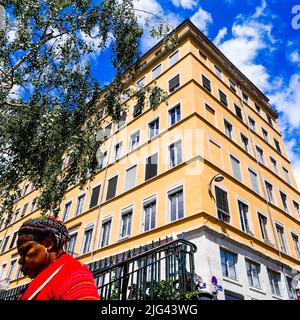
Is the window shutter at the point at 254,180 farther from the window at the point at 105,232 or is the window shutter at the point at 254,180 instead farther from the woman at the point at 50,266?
the woman at the point at 50,266

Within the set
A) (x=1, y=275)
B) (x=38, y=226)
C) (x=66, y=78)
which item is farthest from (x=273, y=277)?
(x=1, y=275)

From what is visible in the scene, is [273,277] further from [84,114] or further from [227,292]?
[84,114]

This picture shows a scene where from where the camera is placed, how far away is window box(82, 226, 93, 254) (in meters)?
17.9

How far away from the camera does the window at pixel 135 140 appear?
801 inches

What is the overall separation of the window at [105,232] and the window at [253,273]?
8198 mm

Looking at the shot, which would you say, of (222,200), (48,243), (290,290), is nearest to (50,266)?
(48,243)

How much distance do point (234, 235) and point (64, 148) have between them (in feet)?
30.4

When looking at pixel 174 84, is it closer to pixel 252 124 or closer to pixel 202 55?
pixel 202 55

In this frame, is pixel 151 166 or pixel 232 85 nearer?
pixel 151 166

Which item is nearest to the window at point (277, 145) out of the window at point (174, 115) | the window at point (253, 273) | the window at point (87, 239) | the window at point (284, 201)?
the window at point (284, 201)

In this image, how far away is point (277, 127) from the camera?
28312 mm

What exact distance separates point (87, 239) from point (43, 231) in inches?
680

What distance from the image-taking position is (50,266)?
1897mm

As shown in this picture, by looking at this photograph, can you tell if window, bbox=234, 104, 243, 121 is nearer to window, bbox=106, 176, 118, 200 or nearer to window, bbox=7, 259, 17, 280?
window, bbox=106, 176, 118, 200
